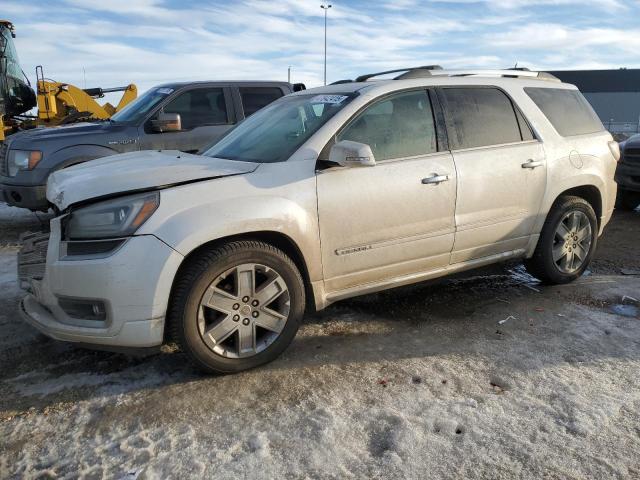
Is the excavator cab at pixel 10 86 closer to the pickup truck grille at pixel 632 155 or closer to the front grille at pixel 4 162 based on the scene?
the front grille at pixel 4 162

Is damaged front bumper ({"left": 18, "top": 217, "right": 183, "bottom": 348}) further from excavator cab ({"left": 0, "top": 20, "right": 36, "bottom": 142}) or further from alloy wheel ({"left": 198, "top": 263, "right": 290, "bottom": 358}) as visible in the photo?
excavator cab ({"left": 0, "top": 20, "right": 36, "bottom": 142})

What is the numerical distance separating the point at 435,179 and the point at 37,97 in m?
11.7

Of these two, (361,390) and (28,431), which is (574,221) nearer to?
(361,390)

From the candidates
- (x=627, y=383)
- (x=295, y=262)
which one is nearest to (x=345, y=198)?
(x=295, y=262)

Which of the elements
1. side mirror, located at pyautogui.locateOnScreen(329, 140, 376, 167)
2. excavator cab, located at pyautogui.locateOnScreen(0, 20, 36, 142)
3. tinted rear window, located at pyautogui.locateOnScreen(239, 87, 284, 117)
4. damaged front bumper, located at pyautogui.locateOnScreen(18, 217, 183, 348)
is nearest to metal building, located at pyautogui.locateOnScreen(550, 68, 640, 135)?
excavator cab, located at pyautogui.locateOnScreen(0, 20, 36, 142)

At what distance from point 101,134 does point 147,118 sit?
620 millimetres

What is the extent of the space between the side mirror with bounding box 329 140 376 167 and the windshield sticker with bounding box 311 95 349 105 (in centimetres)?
55

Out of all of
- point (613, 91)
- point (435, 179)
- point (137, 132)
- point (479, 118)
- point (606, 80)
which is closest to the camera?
point (435, 179)

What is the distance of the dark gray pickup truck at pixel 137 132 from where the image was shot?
21.2 feet

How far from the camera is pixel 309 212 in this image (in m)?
3.30

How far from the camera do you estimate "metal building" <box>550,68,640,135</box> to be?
60969mm

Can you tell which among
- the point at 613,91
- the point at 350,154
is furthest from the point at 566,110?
the point at 613,91

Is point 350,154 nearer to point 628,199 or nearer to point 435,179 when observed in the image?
point 435,179

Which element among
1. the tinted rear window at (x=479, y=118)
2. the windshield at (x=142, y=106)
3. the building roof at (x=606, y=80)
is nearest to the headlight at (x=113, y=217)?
the tinted rear window at (x=479, y=118)
